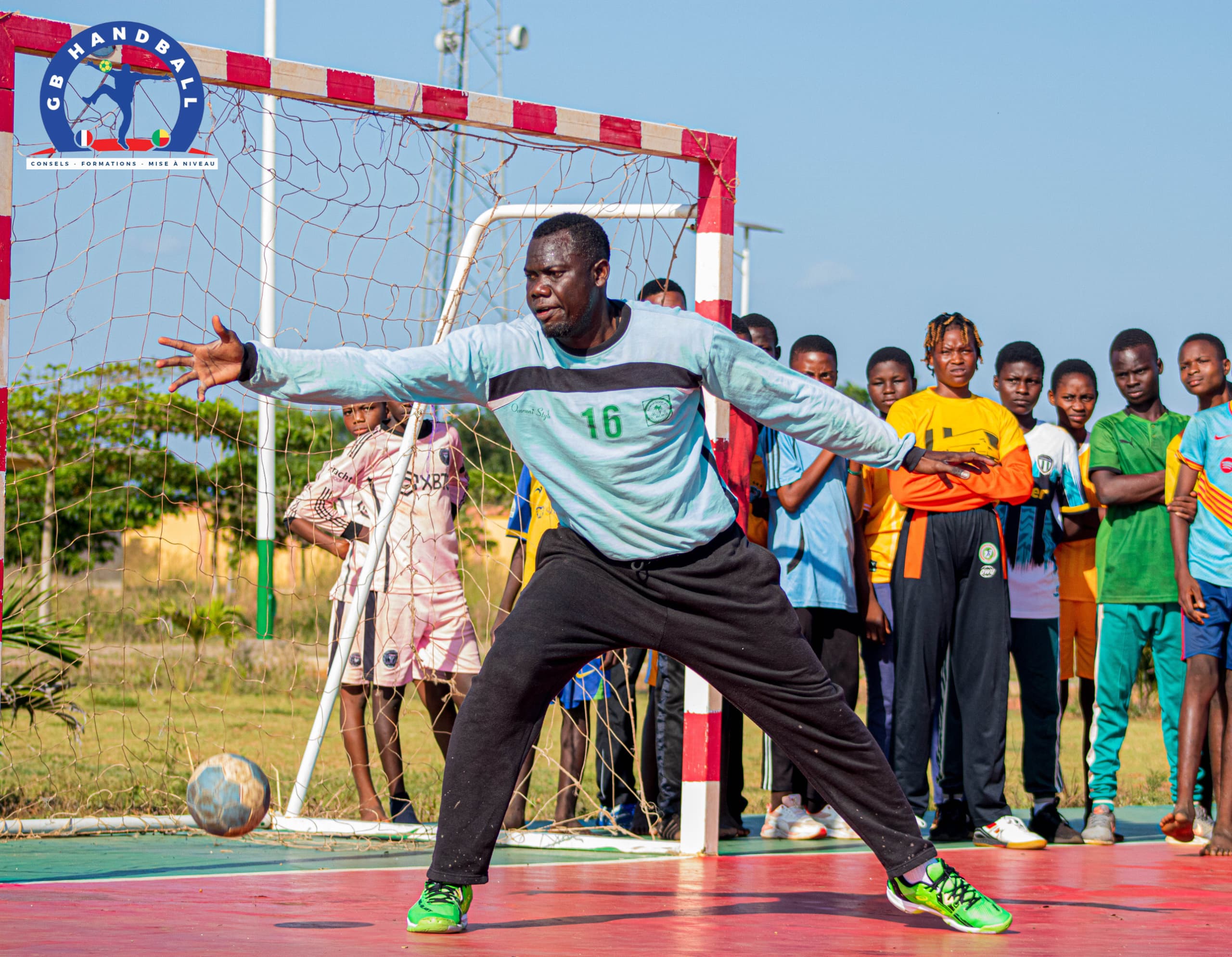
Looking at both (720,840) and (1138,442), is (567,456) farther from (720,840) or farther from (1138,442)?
(1138,442)

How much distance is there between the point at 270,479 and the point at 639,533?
3.87 metres

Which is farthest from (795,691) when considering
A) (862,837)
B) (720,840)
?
(720,840)

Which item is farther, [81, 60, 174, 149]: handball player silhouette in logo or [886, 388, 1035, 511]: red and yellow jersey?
[886, 388, 1035, 511]: red and yellow jersey

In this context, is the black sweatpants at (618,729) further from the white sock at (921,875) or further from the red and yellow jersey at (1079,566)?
the white sock at (921,875)

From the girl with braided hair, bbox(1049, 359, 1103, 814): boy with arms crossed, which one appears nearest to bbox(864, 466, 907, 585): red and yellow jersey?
the girl with braided hair

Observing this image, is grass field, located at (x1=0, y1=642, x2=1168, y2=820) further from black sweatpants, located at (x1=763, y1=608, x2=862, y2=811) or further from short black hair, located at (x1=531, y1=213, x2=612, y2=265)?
short black hair, located at (x1=531, y1=213, x2=612, y2=265)

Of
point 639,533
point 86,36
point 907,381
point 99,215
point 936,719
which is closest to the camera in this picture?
point 639,533

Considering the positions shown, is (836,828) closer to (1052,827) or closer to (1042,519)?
(1052,827)

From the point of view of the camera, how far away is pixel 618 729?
292 inches

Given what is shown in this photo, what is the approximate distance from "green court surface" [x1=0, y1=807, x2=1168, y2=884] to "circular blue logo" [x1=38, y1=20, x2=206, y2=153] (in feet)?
9.03

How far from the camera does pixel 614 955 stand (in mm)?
4070

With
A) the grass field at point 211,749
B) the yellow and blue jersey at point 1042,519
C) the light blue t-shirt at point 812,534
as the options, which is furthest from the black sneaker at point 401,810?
the yellow and blue jersey at point 1042,519

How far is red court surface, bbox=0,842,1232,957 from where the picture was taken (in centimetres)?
423
